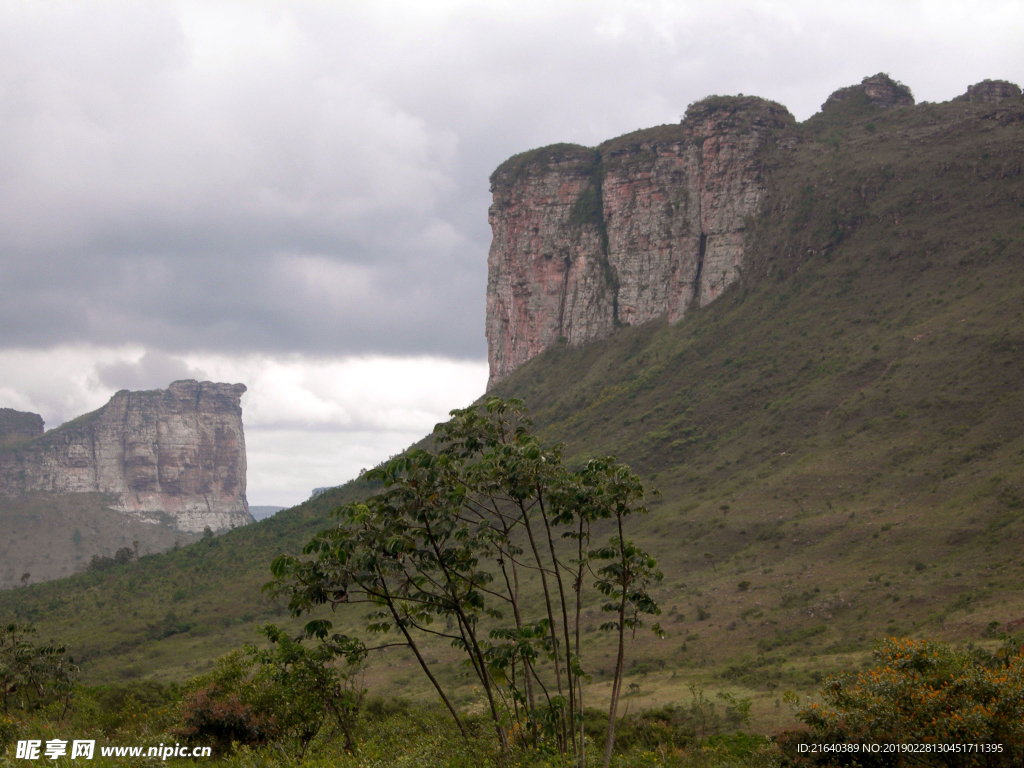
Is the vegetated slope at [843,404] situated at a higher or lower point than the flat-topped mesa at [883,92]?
lower

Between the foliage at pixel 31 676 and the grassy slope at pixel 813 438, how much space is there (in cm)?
2050

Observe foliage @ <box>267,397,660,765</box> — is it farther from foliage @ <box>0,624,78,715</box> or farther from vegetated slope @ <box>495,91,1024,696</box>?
vegetated slope @ <box>495,91,1024,696</box>

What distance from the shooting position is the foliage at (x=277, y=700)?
1625 cm

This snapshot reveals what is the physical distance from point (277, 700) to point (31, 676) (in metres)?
13.1

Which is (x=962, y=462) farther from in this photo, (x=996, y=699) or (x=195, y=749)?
(x=195, y=749)

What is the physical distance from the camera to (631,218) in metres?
100

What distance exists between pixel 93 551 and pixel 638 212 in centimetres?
13858

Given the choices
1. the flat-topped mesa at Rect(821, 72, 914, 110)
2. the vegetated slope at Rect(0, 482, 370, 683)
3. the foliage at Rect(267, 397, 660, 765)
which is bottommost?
the vegetated slope at Rect(0, 482, 370, 683)

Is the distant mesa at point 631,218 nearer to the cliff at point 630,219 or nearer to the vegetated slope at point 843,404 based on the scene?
the cliff at point 630,219

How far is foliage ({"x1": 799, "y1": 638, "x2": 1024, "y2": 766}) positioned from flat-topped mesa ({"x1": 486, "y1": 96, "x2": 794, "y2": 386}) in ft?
252

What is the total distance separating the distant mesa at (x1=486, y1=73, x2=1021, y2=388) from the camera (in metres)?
91.8

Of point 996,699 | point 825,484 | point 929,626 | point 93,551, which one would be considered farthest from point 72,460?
point 996,699

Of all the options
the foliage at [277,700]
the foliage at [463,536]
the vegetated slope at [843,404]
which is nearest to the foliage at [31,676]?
the foliage at [277,700]

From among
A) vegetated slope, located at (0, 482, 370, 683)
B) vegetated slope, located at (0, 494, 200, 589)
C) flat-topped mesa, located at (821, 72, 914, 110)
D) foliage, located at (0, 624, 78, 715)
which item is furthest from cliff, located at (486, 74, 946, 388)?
vegetated slope, located at (0, 494, 200, 589)
